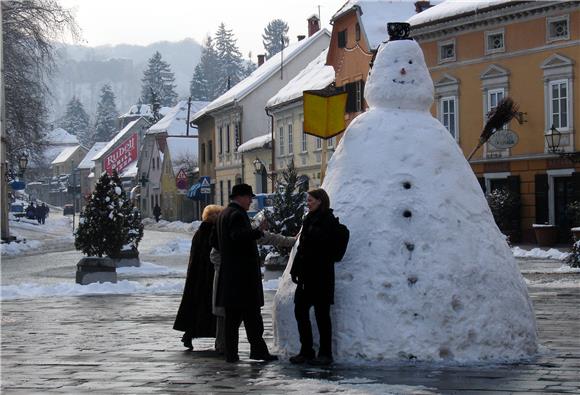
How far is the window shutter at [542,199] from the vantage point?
36.6 metres

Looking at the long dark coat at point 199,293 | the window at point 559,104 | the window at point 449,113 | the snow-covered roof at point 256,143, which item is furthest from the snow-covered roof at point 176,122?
the long dark coat at point 199,293

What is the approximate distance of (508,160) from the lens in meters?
38.5

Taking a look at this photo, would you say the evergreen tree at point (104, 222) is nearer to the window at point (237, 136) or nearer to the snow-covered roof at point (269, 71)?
the snow-covered roof at point (269, 71)

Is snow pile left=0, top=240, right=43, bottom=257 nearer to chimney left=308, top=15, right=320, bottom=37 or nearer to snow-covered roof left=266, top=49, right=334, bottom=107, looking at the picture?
snow-covered roof left=266, top=49, right=334, bottom=107

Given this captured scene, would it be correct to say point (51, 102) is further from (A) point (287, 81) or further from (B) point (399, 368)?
(B) point (399, 368)

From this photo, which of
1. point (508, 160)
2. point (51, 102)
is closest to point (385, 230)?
point (508, 160)

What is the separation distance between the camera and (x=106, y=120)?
16538 centimetres

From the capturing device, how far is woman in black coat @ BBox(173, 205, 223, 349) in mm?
11695

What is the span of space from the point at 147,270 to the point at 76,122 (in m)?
158

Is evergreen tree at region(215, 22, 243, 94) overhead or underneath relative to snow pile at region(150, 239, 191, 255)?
overhead

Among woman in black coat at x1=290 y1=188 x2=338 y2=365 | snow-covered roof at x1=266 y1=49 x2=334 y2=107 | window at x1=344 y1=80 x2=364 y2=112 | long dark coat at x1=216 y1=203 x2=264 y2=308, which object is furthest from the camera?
snow-covered roof at x1=266 y1=49 x2=334 y2=107

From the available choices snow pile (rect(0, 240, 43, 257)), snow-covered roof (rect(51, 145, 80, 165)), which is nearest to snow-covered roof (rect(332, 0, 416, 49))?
snow pile (rect(0, 240, 43, 257))

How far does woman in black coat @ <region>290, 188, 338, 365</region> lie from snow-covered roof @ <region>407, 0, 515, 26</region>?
96.9ft

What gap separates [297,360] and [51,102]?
38184mm
